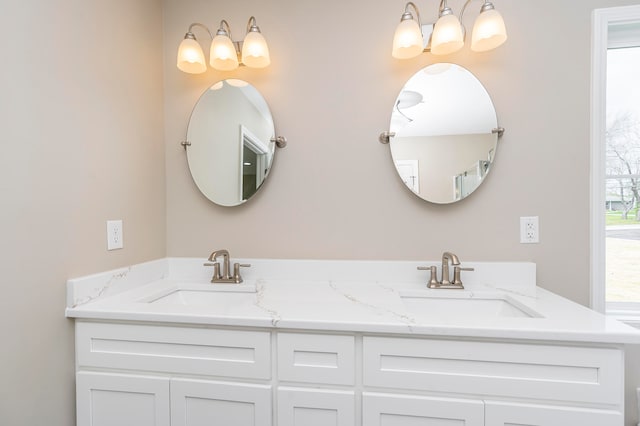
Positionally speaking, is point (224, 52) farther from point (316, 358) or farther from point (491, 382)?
point (491, 382)

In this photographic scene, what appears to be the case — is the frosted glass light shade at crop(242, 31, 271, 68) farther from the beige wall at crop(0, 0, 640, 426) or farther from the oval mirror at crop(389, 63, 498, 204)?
the oval mirror at crop(389, 63, 498, 204)

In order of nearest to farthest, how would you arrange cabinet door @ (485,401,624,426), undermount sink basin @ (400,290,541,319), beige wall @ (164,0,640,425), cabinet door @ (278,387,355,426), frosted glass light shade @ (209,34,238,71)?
cabinet door @ (485,401,624,426)
cabinet door @ (278,387,355,426)
undermount sink basin @ (400,290,541,319)
beige wall @ (164,0,640,425)
frosted glass light shade @ (209,34,238,71)

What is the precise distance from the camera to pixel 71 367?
1.15m

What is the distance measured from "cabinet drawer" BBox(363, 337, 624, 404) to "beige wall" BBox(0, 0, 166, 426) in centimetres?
103

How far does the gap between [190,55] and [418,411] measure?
5.44 ft

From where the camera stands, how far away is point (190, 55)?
150cm

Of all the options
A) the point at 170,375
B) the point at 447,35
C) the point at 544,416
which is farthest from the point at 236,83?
the point at 544,416

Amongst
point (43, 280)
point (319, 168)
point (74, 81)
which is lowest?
point (43, 280)

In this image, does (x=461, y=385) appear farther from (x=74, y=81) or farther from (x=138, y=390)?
(x=74, y=81)

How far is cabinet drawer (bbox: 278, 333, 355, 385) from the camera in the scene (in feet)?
3.25

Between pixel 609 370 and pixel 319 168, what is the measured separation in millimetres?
1201

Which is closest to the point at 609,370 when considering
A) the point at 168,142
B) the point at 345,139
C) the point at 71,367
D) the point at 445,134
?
the point at 445,134

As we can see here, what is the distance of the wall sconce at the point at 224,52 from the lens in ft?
4.82

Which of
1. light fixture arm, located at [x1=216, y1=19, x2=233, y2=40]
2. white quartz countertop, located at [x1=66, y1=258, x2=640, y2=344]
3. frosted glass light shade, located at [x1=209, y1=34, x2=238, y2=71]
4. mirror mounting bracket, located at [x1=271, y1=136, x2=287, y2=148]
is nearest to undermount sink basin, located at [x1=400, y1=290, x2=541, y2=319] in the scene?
white quartz countertop, located at [x1=66, y1=258, x2=640, y2=344]
